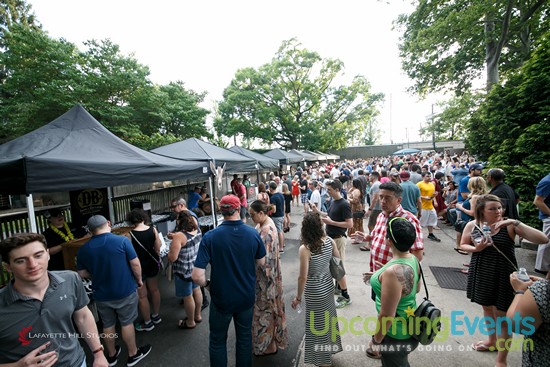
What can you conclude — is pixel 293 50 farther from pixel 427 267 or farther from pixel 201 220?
pixel 427 267

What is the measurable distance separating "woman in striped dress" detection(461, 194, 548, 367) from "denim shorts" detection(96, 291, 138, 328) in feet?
12.6

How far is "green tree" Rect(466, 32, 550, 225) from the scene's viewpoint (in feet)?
17.6

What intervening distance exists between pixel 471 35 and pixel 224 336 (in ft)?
→ 46.4

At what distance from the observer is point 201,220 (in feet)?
23.4

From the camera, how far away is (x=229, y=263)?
232 centimetres

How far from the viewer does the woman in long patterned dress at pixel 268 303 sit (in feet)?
9.11

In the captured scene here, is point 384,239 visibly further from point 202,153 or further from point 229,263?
point 202,153

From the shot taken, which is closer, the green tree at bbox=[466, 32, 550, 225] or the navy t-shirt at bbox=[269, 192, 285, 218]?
the green tree at bbox=[466, 32, 550, 225]

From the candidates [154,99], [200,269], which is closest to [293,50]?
[154,99]

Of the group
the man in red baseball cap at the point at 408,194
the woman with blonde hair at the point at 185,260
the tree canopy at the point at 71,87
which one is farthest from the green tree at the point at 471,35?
the tree canopy at the point at 71,87

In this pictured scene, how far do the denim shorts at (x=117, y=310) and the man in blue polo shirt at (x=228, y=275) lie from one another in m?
1.12

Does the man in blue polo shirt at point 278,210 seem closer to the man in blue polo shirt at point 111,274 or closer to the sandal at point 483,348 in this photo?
the man in blue polo shirt at point 111,274

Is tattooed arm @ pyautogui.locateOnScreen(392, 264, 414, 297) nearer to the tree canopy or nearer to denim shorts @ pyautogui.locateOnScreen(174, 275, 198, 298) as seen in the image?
denim shorts @ pyautogui.locateOnScreen(174, 275, 198, 298)

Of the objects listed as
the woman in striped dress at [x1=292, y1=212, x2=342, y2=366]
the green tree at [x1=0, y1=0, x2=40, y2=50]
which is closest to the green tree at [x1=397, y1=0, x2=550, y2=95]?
the woman in striped dress at [x1=292, y1=212, x2=342, y2=366]
